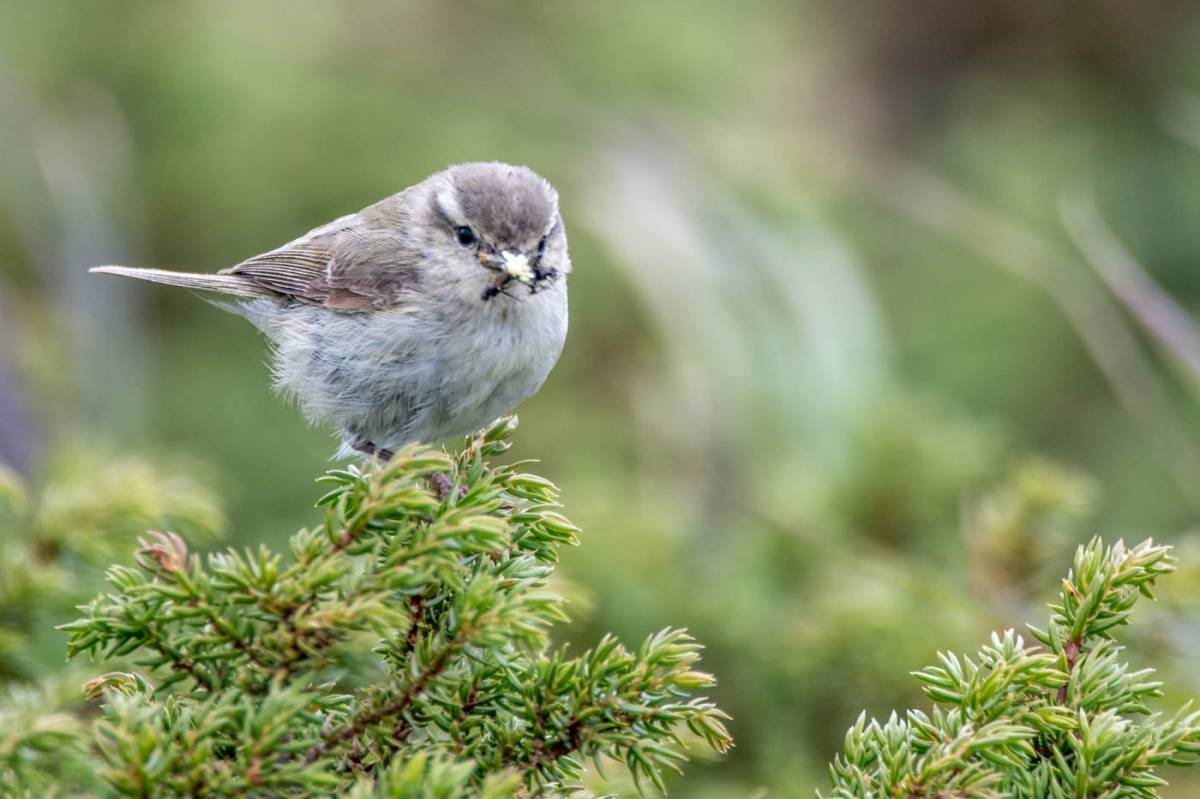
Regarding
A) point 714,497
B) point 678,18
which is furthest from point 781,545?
point 678,18

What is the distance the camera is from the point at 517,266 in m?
2.40

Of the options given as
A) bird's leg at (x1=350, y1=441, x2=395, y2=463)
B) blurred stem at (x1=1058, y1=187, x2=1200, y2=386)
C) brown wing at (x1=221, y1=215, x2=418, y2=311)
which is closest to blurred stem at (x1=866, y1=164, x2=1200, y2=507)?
blurred stem at (x1=1058, y1=187, x2=1200, y2=386)

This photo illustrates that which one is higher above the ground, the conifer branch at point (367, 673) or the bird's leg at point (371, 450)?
the bird's leg at point (371, 450)

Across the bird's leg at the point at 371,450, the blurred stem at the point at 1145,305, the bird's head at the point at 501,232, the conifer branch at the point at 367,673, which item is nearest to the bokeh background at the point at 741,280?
the blurred stem at the point at 1145,305

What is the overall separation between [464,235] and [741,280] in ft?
4.01

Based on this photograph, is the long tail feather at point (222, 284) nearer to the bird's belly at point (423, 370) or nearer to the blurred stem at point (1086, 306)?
the bird's belly at point (423, 370)

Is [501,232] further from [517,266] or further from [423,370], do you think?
[423,370]

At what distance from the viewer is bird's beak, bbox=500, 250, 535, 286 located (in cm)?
239

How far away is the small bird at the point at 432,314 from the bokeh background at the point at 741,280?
462 millimetres

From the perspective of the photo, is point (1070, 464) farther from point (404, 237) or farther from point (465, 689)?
point (465, 689)

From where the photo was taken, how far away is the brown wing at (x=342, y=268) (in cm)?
259

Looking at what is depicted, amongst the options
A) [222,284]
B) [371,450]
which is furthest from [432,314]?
[222,284]

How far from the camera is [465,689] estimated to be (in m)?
1.29

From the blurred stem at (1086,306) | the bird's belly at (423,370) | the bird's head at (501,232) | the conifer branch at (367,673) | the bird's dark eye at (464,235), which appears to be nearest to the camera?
the conifer branch at (367,673)
